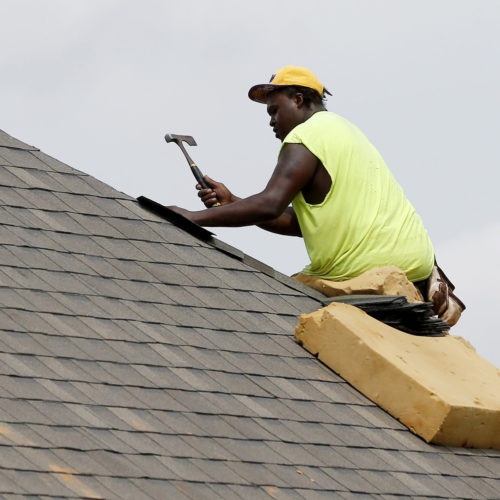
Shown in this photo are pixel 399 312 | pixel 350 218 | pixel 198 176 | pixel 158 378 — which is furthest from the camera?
pixel 198 176

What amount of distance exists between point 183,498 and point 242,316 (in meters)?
1.92

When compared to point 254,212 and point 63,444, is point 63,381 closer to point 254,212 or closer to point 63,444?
point 63,444

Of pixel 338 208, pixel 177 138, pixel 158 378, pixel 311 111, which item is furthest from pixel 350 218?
pixel 158 378

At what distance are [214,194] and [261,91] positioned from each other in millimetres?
642

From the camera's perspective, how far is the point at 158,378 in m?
5.92

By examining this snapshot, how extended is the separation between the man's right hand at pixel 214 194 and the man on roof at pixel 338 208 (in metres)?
0.48

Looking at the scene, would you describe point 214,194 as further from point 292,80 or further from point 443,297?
point 443,297

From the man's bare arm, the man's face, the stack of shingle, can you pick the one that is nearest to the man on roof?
the man's bare arm

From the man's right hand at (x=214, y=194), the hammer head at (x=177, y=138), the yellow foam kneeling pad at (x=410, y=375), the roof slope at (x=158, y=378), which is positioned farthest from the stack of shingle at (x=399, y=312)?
the hammer head at (x=177, y=138)

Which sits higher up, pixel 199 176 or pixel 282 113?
pixel 282 113

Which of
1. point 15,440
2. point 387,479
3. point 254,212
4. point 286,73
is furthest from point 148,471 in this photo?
point 286,73

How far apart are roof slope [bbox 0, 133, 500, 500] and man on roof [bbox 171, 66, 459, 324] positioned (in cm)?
27

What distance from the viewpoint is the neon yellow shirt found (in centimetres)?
759

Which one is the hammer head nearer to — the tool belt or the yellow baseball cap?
the yellow baseball cap
